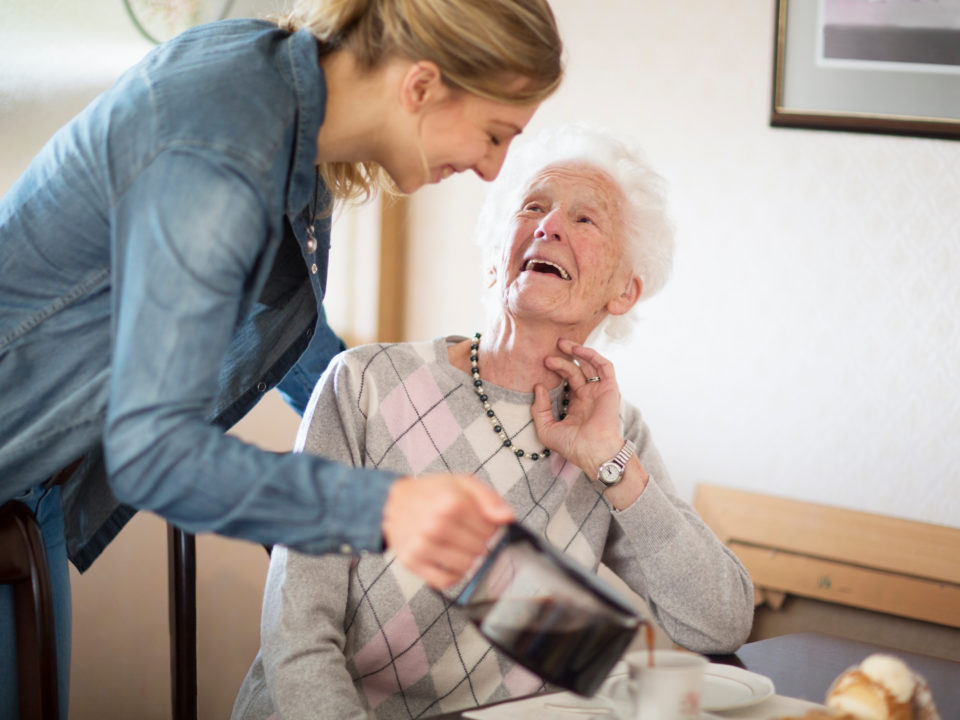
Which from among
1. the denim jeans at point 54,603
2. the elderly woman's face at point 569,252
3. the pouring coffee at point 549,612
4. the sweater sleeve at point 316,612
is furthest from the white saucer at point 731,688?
the denim jeans at point 54,603

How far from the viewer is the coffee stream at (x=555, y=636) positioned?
2.35ft

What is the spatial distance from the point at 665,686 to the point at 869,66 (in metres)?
1.68

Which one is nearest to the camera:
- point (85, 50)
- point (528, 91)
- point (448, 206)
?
point (528, 91)

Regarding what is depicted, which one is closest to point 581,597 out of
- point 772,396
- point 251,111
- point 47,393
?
point 251,111

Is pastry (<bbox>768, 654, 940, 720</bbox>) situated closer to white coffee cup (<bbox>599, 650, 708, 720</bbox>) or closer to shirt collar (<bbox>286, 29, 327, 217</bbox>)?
white coffee cup (<bbox>599, 650, 708, 720</bbox>)

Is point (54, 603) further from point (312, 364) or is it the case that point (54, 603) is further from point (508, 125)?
point (508, 125)

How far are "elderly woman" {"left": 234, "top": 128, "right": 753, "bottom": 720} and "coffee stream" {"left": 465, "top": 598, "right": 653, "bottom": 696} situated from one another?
1.49 ft

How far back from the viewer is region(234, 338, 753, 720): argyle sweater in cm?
125

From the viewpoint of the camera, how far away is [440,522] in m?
0.68

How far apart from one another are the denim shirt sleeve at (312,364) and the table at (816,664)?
775 mm

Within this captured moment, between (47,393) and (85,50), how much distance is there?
1.15 meters

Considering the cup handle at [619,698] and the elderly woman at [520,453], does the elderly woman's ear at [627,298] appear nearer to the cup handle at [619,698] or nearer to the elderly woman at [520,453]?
the elderly woman at [520,453]

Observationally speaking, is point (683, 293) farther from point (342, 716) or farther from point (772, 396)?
point (342, 716)

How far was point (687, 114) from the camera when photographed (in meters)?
2.23
